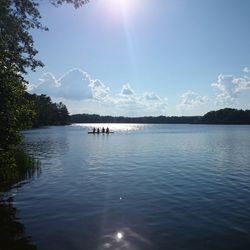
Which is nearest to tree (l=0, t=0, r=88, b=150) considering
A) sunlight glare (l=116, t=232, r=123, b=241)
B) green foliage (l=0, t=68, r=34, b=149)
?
green foliage (l=0, t=68, r=34, b=149)

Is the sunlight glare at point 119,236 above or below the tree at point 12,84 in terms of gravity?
below

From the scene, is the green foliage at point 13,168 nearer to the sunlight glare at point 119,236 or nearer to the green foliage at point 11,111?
the green foliage at point 11,111

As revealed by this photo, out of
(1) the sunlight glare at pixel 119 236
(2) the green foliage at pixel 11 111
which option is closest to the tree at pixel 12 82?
(2) the green foliage at pixel 11 111

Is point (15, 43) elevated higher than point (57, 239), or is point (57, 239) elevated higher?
point (15, 43)

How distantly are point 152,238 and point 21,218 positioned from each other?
6634mm

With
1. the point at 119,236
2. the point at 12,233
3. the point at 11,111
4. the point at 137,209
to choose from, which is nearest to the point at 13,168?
the point at 11,111

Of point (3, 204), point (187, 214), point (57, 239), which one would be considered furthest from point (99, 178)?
point (57, 239)

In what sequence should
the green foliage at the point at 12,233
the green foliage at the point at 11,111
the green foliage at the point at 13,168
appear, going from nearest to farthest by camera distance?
1. the green foliage at the point at 12,233
2. the green foliage at the point at 11,111
3. the green foliage at the point at 13,168

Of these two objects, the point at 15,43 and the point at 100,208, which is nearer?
the point at 100,208

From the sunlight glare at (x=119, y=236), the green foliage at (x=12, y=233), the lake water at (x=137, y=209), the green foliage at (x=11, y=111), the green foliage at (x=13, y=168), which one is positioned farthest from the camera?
the green foliage at (x=13, y=168)

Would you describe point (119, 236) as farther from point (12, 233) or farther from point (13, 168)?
point (13, 168)

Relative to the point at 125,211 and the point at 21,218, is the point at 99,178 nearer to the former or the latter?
the point at 125,211

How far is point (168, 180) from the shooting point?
94.8 ft

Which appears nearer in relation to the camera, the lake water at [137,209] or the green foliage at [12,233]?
the green foliage at [12,233]
